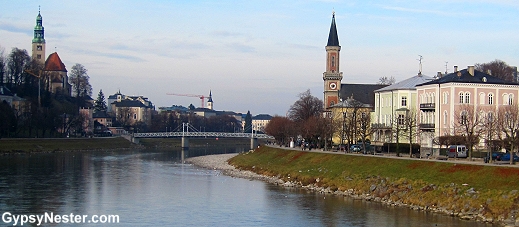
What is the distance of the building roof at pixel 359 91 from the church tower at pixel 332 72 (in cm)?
127

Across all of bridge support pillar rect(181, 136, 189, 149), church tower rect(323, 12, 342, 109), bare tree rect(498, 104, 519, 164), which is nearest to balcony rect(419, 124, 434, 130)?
bare tree rect(498, 104, 519, 164)

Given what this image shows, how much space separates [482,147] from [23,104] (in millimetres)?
91184

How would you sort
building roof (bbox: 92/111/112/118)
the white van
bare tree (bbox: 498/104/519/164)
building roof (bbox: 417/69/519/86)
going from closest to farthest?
bare tree (bbox: 498/104/519/164), the white van, building roof (bbox: 417/69/519/86), building roof (bbox: 92/111/112/118)

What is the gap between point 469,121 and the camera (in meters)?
Result: 62.3

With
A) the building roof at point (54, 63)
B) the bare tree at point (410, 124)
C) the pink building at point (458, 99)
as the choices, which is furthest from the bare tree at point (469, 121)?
the building roof at point (54, 63)

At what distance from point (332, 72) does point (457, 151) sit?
60968 mm

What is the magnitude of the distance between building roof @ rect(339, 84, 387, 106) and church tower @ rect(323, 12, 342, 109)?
127cm

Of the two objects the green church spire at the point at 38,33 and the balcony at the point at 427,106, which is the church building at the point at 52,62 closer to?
the green church spire at the point at 38,33

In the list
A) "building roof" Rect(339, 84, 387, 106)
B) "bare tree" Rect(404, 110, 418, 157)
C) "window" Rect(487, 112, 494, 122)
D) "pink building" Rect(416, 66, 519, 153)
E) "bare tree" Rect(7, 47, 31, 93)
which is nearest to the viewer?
"window" Rect(487, 112, 494, 122)

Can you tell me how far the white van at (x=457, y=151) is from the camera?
59.1 m

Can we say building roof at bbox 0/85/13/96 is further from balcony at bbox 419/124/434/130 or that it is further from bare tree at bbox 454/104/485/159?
bare tree at bbox 454/104/485/159

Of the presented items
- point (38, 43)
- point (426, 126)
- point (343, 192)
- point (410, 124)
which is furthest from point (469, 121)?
point (38, 43)

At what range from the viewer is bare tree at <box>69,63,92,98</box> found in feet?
555

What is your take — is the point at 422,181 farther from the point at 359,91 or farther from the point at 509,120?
the point at 359,91
